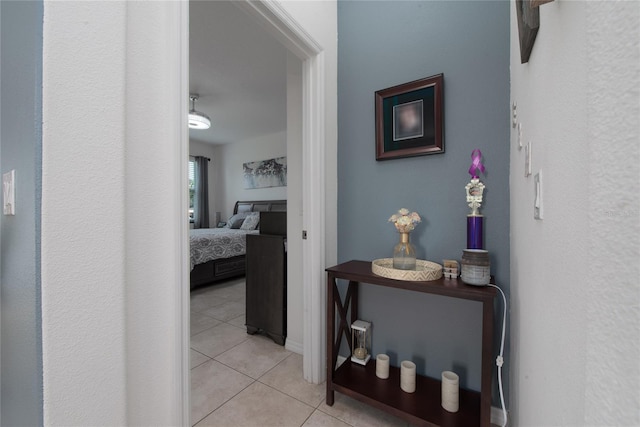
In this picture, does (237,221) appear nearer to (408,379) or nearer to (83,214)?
(408,379)

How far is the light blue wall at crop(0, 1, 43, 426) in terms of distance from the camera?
599mm

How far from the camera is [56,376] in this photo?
0.61 m

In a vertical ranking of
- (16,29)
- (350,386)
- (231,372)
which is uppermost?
(16,29)

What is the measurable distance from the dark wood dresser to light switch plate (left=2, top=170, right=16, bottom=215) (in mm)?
1512

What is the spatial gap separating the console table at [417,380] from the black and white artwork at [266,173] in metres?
3.96

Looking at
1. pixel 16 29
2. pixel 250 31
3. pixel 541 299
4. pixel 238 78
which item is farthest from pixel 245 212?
pixel 541 299

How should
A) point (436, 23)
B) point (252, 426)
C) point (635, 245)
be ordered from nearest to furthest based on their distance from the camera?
point (635, 245) → point (252, 426) → point (436, 23)

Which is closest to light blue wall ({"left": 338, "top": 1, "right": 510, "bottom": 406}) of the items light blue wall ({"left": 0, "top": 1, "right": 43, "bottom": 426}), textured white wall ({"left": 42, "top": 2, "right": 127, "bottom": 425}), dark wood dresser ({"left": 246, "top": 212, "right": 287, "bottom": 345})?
dark wood dresser ({"left": 246, "top": 212, "right": 287, "bottom": 345})

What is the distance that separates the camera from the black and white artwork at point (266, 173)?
527 cm

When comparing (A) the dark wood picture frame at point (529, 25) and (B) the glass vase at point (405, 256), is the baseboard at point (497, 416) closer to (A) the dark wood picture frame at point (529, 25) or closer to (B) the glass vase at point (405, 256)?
(B) the glass vase at point (405, 256)

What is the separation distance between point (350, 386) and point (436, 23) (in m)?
2.02

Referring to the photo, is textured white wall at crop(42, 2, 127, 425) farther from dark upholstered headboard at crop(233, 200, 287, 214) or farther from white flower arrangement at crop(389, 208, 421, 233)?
dark upholstered headboard at crop(233, 200, 287, 214)

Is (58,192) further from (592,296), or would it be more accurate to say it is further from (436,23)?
(436,23)

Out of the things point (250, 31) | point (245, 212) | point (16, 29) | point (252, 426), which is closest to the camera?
point (16, 29)
